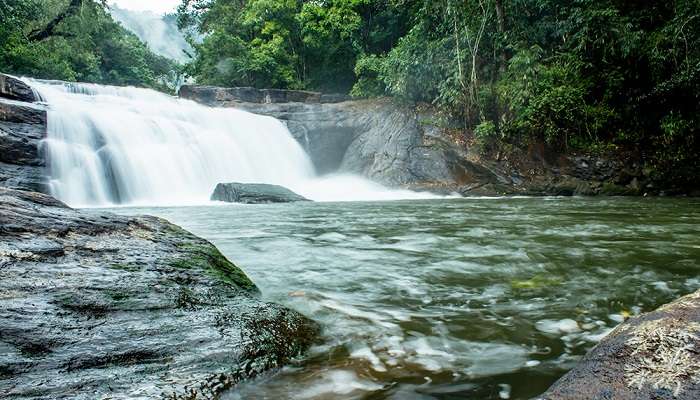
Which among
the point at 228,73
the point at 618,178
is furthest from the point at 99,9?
the point at 618,178

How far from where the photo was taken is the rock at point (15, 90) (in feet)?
34.5

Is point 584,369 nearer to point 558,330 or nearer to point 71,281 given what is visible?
point 558,330

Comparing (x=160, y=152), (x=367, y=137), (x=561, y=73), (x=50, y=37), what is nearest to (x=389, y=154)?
(x=367, y=137)

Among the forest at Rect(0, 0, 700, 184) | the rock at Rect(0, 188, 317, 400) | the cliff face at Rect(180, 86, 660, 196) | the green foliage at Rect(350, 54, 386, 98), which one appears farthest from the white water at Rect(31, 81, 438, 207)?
the rock at Rect(0, 188, 317, 400)

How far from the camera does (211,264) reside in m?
2.43

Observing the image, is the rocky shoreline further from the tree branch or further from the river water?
A: the tree branch

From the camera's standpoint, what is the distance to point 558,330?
6.31 feet

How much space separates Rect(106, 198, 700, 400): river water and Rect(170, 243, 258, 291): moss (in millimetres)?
194

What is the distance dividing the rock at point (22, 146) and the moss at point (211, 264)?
26.2 feet

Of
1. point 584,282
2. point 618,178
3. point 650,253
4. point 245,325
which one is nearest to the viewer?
point 245,325

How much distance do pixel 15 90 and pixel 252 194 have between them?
21.9ft

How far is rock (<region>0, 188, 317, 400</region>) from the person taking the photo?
131 centimetres

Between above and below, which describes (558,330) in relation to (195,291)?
below

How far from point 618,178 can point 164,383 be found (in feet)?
39.4
